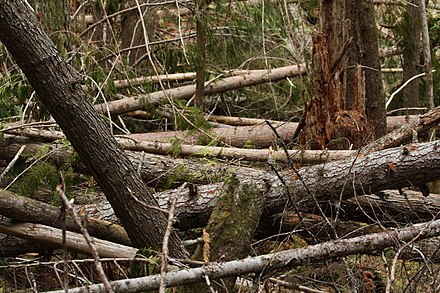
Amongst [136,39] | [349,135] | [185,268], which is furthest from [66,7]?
[185,268]

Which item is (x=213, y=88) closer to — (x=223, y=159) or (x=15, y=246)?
(x=223, y=159)

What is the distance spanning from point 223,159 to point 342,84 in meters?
1.55

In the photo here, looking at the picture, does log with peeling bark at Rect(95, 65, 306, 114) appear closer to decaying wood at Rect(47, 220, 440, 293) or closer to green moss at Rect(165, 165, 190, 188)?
green moss at Rect(165, 165, 190, 188)

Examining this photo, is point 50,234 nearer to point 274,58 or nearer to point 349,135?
point 349,135

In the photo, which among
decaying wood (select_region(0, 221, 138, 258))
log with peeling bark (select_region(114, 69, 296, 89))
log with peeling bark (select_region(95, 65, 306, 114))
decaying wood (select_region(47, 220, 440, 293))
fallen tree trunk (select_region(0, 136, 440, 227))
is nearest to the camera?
decaying wood (select_region(47, 220, 440, 293))

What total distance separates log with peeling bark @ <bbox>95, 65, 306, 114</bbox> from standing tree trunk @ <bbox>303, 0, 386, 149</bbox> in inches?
44.1

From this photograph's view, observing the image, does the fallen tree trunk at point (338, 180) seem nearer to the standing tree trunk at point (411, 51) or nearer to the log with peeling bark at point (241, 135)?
the log with peeling bark at point (241, 135)

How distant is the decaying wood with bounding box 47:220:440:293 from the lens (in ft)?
10.5

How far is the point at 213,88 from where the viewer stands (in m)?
9.02

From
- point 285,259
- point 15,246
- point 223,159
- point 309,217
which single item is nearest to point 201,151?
point 223,159

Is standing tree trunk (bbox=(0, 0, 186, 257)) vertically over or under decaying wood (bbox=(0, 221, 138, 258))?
over

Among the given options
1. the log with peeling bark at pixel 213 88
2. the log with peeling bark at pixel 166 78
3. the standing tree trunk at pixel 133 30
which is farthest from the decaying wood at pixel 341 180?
the standing tree trunk at pixel 133 30

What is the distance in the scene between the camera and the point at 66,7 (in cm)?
746

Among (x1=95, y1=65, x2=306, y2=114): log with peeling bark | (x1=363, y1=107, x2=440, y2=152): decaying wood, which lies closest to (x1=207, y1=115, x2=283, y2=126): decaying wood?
(x1=95, y1=65, x2=306, y2=114): log with peeling bark
